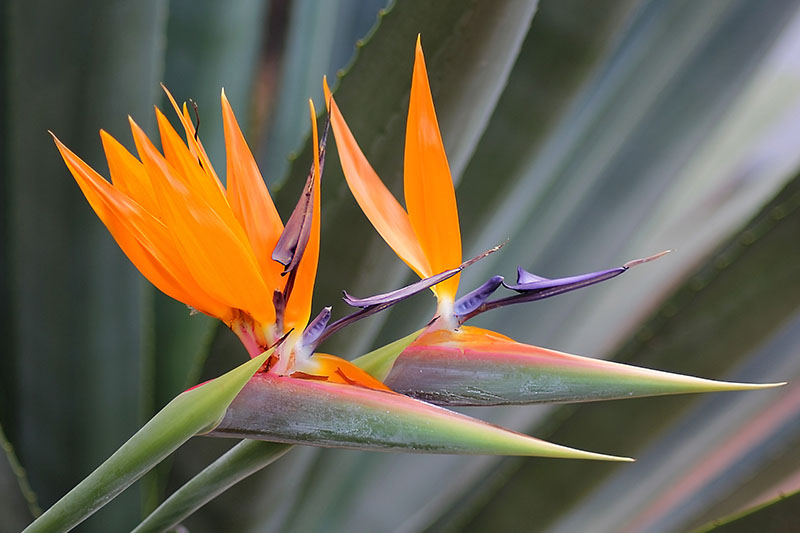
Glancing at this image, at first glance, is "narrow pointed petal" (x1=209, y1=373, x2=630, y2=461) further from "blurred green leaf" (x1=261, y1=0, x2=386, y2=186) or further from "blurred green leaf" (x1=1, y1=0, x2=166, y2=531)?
"blurred green leaf" (x1=261, y1=0, x2=386, y2=186)

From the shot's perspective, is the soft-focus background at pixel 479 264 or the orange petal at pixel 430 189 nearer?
the orange petal at pixel 430 189

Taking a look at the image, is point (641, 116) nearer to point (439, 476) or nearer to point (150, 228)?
point (439, 476)

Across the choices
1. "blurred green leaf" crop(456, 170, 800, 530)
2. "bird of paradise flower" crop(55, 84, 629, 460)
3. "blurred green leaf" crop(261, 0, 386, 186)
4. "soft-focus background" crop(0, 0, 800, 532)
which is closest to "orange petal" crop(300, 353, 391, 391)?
"bird of paradise flower" crop(55, 84, 629, 460)

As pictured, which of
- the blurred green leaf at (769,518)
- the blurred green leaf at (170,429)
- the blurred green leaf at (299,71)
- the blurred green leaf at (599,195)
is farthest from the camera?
the blurred green leaf at (299,71)

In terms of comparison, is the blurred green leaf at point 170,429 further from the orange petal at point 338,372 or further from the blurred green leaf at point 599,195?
the blurred green leaf at point 599,195

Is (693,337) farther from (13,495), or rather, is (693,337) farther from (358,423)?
(13,495)

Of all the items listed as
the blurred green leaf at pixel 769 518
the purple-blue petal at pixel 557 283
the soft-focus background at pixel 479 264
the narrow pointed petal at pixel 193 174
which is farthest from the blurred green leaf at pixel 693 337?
the narrow pointed petal at pixel 193 174

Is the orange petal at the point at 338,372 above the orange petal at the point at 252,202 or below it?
below
